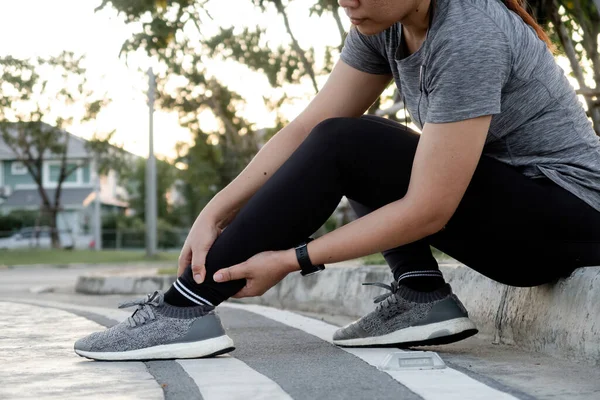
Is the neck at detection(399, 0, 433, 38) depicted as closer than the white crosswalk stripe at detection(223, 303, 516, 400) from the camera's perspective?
No

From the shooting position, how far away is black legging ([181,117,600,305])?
113 inches

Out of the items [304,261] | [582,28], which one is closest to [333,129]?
[304,261]

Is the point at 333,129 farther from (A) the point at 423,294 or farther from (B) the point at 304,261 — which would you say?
(A) the point at 423,294

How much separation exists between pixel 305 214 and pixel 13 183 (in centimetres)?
6457

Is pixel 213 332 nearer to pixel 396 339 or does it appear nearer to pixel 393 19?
pixel 396 339

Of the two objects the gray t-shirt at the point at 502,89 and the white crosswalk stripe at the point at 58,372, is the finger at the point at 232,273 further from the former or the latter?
the gray t-shirt at the point at 502,89

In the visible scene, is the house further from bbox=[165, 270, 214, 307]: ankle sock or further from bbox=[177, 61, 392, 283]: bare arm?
bbox=[165, 270, 214, 307]: ankle sock

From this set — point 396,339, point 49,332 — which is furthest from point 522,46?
point 49,332

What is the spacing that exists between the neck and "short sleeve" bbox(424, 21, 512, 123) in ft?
0.33

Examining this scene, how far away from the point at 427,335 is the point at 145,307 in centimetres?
Result: 86

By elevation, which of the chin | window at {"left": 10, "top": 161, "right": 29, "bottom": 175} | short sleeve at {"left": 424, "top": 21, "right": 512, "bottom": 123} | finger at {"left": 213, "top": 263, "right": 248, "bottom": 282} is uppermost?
window at {"left": 10, "top": 161, "right": 29, "bottom": 175}

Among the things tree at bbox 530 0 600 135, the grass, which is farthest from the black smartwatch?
the grass

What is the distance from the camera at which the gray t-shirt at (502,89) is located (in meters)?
2.69

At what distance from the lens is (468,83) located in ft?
8.81
